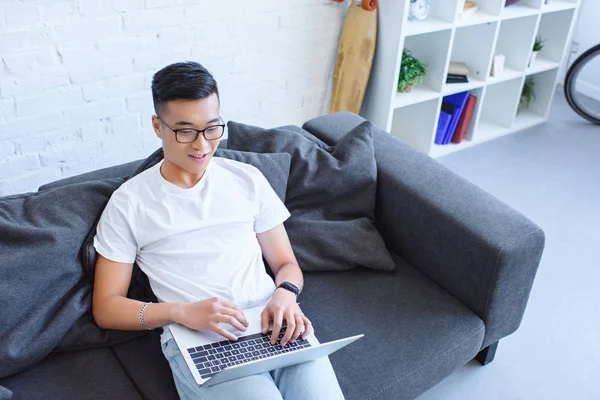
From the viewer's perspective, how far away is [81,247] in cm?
153

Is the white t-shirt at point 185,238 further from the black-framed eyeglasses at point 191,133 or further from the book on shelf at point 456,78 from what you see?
the book on shelf at point 456,78

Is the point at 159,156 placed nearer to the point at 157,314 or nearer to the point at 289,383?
the point at 157,314

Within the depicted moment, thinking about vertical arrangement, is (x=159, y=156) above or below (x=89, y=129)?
above

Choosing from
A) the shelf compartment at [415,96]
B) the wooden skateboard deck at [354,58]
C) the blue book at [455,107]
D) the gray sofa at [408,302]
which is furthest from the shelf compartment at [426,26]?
the gray sofa at [408,302]

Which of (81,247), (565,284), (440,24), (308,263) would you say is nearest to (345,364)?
(308,263)

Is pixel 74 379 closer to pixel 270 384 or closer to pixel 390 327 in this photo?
pixel 270 384

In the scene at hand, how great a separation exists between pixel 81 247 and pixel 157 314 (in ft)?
0.91

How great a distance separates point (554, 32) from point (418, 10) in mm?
1187

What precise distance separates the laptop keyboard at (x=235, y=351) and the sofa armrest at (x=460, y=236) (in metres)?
0.59

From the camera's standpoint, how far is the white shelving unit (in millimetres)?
2912

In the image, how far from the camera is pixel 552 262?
2.58m

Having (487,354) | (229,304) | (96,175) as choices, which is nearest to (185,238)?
(229,304)

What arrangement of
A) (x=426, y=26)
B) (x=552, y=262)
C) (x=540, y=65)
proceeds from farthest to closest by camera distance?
(x=540, y=65), (x=426, y=26), (x=552, y=262)

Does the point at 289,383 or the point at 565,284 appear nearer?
the point at 289,383
